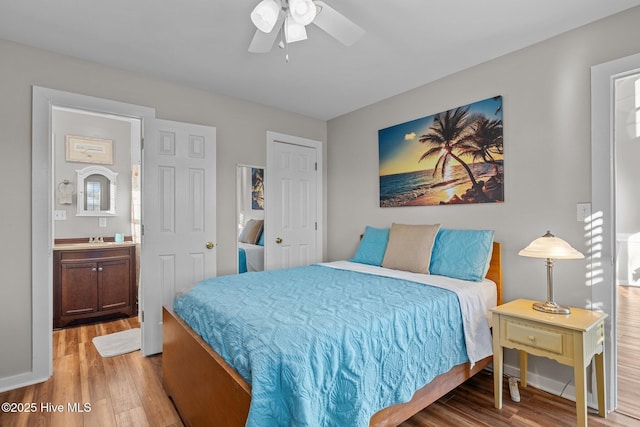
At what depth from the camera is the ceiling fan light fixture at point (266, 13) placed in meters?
1.54

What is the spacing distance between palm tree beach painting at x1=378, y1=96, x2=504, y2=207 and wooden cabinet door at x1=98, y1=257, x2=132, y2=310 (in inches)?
124

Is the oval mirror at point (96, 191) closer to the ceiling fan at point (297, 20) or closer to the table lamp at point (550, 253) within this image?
the ceiling fan at point (297, 20)

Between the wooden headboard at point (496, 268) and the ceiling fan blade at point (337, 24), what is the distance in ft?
6.23

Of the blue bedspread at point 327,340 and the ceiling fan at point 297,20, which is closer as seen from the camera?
the blue bedspread at point 327,340

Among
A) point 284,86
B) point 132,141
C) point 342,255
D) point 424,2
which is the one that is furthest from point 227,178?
point 424,2

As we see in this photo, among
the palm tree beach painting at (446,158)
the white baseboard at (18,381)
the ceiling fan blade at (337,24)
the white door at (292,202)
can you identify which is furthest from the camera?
the white door at (292,202)

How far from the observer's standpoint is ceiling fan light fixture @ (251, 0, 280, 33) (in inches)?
60.7

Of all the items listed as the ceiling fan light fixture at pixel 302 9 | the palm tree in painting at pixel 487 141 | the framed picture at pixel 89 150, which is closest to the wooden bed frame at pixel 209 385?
the palm tree in painting at pixel 487 141

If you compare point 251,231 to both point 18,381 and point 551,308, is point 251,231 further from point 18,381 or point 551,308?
point 551,308

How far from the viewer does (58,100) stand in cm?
252

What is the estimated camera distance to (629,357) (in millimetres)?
2717

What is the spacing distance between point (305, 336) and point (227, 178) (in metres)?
2.39

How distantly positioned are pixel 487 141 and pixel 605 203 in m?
0.91

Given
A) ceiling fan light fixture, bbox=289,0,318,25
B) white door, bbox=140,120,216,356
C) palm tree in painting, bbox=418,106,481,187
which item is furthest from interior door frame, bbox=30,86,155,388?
palm tree in painting, bbox=418,106,481,187
